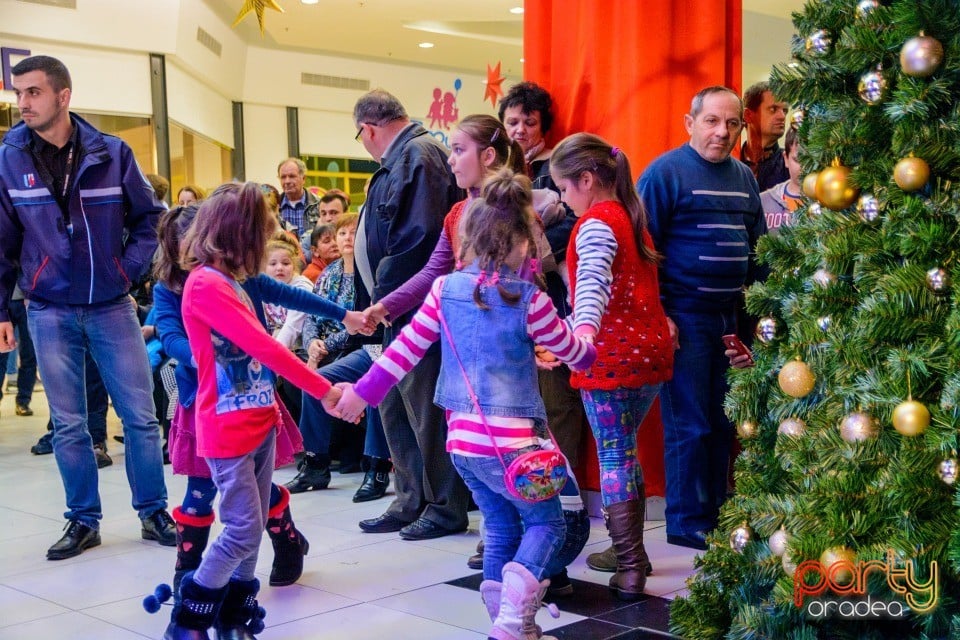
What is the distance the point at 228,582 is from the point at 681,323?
184cm

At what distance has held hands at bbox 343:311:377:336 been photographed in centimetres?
323

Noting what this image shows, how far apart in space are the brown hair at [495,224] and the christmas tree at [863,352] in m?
0.64

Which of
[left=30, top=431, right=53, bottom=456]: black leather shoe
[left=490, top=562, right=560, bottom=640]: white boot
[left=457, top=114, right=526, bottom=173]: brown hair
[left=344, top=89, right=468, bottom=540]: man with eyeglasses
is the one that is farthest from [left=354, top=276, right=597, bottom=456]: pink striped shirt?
[left=30, top=431, right=53, bottom=456]: black leather shoe

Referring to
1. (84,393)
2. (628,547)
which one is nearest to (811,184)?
(628,547)

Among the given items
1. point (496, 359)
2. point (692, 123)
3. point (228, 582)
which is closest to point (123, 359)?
point (228, 582)

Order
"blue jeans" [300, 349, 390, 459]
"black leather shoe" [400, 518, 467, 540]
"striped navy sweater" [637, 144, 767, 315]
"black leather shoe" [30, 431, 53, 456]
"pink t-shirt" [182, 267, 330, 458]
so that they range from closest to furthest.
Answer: "pink t-shirt" [182, 267, 330, 458] < "striped navy sweater" [637, 144, 767, 315] < "black leather shoe" [400, 518, 467, 540] < "blue jeans" [300, 349, 390, 459] < "black leather shoe" [30, 431, 53, 456]

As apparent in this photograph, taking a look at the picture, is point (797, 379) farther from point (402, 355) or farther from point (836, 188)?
point (402, 355)

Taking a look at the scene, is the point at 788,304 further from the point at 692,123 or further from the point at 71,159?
the point at 71,159

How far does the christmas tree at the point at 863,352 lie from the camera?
208 centimetres

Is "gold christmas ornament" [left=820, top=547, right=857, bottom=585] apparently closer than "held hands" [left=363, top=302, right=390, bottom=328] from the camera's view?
Yes

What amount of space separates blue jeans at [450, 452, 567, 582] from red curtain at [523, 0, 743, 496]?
62.6 inches

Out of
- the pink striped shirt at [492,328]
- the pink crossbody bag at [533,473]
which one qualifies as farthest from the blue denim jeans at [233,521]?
the pink crossbody bag at [533,473]

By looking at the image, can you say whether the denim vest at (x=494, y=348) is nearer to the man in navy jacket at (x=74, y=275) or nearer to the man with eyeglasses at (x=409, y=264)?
the man with eyeglasses at (x=409, y=264)

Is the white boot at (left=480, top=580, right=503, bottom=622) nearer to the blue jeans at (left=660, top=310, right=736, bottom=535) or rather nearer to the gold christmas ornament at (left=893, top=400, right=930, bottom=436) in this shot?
the gold christmas ornament at (left=893, top=400, right=930, bottom=436)
